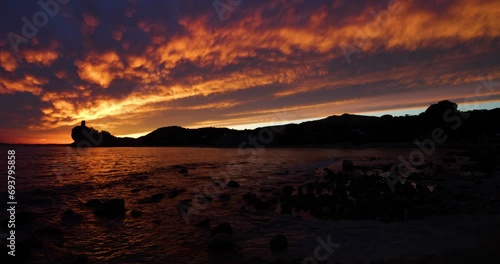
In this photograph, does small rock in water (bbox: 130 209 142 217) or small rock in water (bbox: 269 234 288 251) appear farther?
small rock in water (bbox: 130 209 142 217)

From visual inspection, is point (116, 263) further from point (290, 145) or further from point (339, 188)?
point (290, 145)

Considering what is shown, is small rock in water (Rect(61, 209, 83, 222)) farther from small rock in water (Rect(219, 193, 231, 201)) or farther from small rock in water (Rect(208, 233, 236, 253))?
small rock in water (Rect(208, 233, 236, 253))

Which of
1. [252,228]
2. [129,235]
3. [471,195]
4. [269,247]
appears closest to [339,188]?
[471,195]

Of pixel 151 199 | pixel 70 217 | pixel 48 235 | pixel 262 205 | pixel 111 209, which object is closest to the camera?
pixel 48 235

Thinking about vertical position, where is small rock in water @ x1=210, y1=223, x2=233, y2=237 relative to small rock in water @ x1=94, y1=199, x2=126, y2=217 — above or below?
below

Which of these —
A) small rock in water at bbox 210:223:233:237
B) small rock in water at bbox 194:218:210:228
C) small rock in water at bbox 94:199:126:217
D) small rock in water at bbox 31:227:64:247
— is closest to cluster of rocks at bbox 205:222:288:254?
small rock in water at bbox 210:223:233:237

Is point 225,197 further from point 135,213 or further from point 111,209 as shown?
point 111,209

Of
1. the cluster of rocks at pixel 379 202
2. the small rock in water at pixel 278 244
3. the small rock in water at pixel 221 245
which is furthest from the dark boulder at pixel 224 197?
the small rock in water at pixel 278 244

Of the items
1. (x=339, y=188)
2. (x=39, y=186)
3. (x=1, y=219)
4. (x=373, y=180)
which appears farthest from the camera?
(x=39, y=186)

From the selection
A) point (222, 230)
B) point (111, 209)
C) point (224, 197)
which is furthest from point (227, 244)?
point (224, 197)

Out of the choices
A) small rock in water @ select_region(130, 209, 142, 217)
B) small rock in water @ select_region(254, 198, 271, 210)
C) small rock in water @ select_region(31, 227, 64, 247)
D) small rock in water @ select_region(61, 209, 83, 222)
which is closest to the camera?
small rock in water @ select_region(31, 227, 64, 247)

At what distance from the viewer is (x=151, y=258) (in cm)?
1048

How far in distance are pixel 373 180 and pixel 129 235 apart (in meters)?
19.6

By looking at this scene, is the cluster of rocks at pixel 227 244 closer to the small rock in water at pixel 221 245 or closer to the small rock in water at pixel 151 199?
the small rock in water at pixel 221 245
